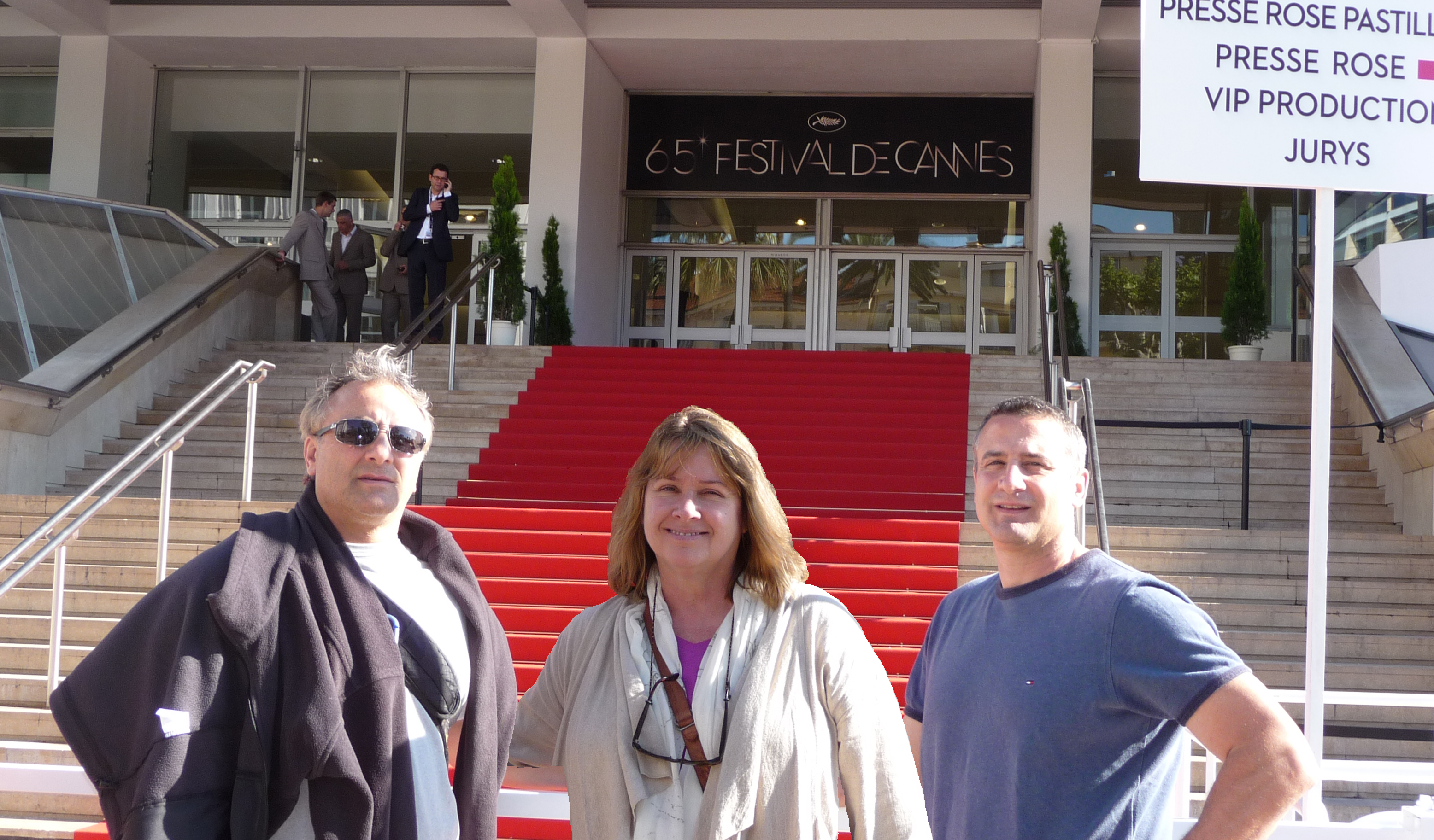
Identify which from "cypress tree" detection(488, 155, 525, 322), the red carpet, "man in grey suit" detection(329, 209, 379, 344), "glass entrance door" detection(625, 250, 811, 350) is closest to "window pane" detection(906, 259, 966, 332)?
"glass entrance door" detection(625, 250, 811, 350)

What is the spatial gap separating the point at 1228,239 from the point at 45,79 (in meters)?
15.8

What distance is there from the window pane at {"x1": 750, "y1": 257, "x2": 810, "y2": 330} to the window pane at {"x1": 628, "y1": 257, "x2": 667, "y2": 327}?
4.07 feet

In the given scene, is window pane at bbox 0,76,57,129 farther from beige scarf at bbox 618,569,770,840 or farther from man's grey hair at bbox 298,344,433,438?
beige scarf at bbox 618,569,770,840

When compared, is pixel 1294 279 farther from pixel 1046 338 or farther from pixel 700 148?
pixel 700 148

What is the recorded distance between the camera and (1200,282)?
15.2 metres

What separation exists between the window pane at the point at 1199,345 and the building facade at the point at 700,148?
34mm

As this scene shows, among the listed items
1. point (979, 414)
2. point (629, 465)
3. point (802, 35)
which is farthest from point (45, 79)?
point (979, 414)

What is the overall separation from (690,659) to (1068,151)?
13282 mm

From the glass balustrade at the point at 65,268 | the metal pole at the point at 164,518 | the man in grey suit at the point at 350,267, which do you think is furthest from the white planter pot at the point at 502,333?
the metal pole at the point at 164,518

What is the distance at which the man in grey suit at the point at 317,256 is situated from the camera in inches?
509

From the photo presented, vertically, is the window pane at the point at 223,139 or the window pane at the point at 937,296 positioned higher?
the window pane at the point at 223,139

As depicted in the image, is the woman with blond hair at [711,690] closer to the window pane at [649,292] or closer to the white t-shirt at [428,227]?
the white t-shirt at [428,227]

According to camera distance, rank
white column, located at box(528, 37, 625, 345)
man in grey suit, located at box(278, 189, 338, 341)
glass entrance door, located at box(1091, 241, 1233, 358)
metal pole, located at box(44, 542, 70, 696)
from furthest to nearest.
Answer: glass entrance door, located at box(1091, 241, 1233, 358)
white column, located at box(528, 37, 625, 345)
man in grey suit, located at box(278, 189, 338, 341)
metal pole, located at box(44, 542, 70, 696)

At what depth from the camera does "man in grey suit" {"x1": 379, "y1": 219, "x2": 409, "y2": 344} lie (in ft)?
41.8
